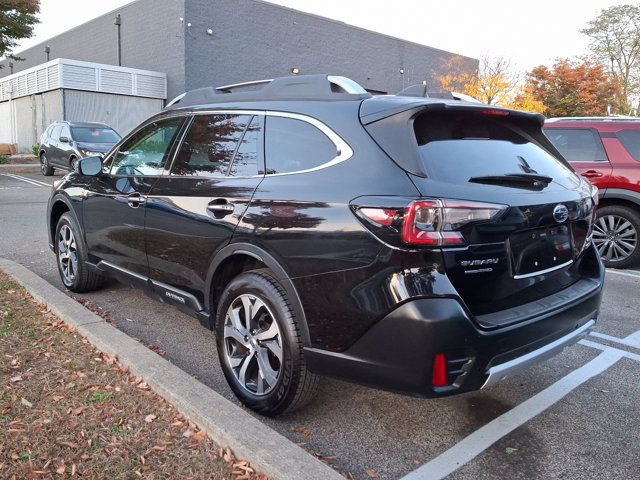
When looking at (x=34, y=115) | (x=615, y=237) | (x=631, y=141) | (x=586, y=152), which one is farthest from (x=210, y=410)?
(x=34, y=115)

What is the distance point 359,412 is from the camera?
3.28 meters

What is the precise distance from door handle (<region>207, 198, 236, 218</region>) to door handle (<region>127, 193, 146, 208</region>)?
911 millimetres

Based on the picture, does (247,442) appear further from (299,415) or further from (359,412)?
(359,412)

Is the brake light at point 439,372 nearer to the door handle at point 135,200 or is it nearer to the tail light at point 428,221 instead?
the tail light at point 428,221

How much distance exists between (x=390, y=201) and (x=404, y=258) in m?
0.27

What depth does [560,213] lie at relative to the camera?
2969 mm

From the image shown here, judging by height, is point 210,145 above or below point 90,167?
above

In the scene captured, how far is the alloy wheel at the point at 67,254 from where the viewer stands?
206 inches

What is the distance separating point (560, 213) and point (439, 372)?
1.17m

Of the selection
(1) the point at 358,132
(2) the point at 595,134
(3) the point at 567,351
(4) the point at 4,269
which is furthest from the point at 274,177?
(2) the point at 595,134

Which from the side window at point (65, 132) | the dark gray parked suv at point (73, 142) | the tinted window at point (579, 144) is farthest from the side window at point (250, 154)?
the side window at point (65, 132)

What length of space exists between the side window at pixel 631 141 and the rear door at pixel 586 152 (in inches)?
10.2

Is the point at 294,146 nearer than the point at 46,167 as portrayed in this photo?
Yes

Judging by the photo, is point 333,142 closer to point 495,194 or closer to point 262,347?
point 495,194
